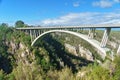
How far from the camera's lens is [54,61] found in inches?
3285

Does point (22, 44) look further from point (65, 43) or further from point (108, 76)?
point (108, 76)

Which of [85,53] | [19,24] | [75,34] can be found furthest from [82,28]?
[19,24]

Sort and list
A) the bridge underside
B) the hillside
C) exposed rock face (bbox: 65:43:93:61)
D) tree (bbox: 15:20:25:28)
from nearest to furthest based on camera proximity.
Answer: the bridge underside < the hillside < tree (bbox: 15:20:25:28) < exposed rock face (bbox: 65:43:93:61)

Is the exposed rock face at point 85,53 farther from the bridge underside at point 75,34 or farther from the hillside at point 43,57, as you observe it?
the bridge underside at point 75,34

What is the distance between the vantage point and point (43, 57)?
264ft

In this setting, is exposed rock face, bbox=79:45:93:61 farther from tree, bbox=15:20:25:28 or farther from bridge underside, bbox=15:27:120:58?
bridge underside, bbox=15:27:120:58

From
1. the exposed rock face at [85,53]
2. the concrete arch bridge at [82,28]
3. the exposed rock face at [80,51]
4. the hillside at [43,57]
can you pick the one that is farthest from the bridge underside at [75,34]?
the exposed rock face at [85,53]

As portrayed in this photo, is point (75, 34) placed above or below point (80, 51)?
above

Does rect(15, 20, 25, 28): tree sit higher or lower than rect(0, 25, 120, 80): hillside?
higher

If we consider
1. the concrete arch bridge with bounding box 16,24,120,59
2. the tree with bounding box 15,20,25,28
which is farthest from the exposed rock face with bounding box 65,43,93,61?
the concrete arch bridge with bounding box 16,24,120,59

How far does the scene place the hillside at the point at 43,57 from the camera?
63375 millimetres

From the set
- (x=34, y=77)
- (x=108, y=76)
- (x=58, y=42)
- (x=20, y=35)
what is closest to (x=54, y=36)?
(x=58, y=42)

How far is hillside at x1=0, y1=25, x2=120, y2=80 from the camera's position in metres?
63.4

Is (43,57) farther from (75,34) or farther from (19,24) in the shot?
(75,34)
